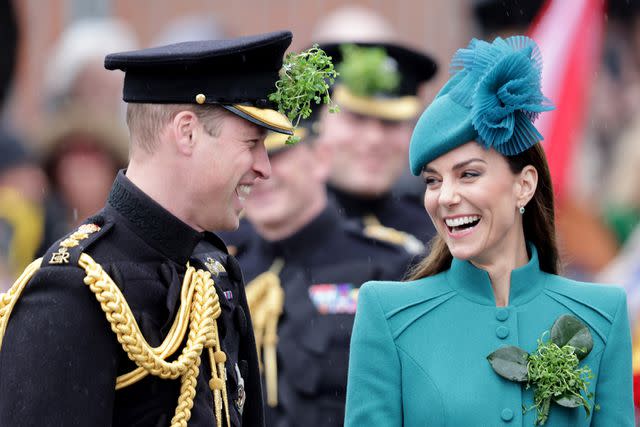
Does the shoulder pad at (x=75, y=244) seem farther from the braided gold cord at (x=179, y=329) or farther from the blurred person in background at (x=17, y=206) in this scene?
the blurred person in background at (x=17, y=206)

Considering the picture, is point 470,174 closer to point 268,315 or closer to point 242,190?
point 242,190

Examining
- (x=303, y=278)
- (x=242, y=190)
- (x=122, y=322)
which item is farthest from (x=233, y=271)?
(x=303, y=278)

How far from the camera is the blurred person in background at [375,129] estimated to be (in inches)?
365

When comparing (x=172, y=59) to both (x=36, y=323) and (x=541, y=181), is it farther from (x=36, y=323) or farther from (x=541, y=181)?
(x=541, y=181)

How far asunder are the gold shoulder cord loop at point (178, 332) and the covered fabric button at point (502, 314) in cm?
84

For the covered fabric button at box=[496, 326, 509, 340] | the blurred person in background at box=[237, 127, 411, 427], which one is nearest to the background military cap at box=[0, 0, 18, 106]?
the blurred person in background at box=[237, 127, 411, 427]

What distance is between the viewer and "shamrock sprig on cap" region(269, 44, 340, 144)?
4875 mm

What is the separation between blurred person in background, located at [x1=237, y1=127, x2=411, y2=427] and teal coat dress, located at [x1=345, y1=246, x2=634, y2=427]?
2.29 meters

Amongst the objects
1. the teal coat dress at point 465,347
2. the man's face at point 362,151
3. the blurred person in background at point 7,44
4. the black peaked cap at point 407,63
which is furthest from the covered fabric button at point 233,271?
the blurred person in background at point 7,44

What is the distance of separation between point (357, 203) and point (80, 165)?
1.75 m

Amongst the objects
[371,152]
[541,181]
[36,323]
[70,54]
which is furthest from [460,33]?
A: [36,323]

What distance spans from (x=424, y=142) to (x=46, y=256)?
46.5 inches

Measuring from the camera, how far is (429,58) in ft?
30.6

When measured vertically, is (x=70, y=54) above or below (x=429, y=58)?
below
